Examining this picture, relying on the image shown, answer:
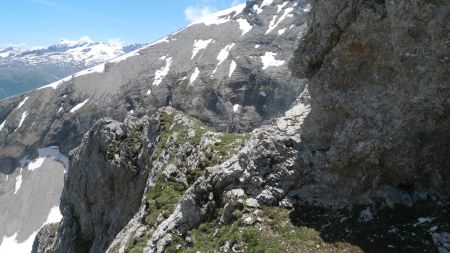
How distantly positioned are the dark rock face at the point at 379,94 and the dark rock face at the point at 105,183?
26098mm

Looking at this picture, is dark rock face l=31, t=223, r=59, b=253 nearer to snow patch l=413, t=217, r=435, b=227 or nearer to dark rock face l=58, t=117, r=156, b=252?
dark rock face l=58, t=117, r=156, b=252

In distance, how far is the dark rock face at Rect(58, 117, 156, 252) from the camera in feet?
156

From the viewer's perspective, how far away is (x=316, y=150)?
24.3 m

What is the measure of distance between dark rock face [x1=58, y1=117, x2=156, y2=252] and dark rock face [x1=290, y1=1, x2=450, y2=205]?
26098mm

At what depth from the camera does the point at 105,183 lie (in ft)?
166

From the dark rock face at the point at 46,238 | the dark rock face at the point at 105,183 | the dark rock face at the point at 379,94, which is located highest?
the dark rock face at the point at 379,94

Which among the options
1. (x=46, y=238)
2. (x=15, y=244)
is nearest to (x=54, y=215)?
(x=15, y=244)

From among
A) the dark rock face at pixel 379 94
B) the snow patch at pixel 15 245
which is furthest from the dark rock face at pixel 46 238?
the snow patch at pixel 15 245

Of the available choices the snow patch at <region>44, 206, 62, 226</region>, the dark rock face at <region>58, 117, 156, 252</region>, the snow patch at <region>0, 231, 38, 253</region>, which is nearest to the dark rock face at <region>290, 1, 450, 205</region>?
the dark rock face at <region>58, 117, 156, 252</region>

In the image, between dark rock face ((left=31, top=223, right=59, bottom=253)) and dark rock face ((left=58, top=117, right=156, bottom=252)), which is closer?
dark rock face ((left=58, top=117, right=156, bottom=252))

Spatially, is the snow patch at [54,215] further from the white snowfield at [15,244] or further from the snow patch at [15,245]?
the snow patch at [15,245]

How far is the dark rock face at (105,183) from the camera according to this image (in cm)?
4760

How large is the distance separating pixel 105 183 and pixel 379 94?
36.7 m

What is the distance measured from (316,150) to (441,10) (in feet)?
30.8
